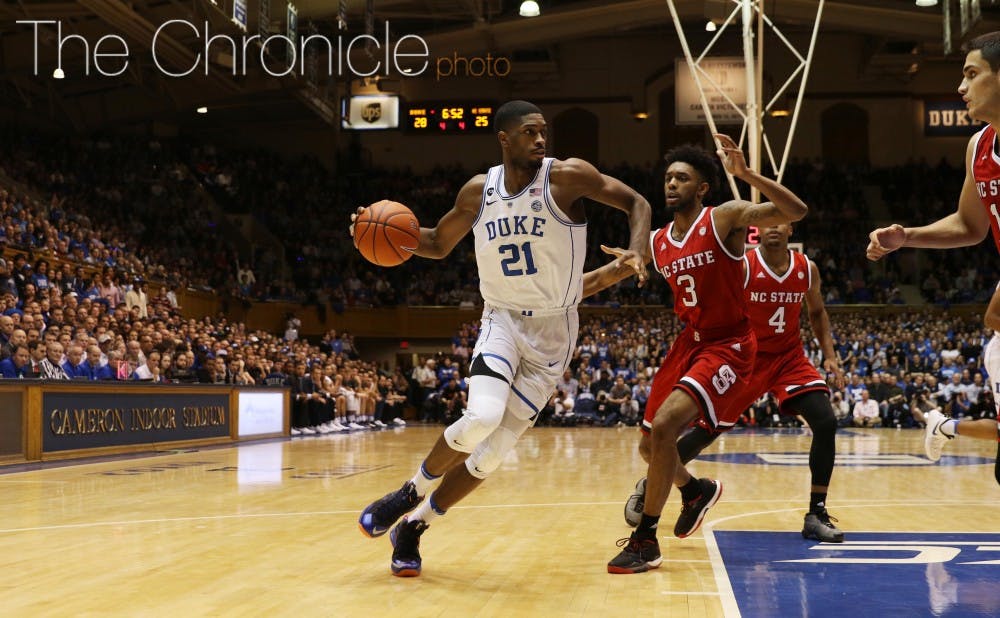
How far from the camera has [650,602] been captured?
3986 millimetres

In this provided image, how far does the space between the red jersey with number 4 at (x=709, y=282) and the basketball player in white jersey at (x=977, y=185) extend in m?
1.17

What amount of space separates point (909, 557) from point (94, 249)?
57.3 feet

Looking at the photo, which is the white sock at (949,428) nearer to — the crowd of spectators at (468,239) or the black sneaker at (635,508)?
the black sneaker at (635,508)

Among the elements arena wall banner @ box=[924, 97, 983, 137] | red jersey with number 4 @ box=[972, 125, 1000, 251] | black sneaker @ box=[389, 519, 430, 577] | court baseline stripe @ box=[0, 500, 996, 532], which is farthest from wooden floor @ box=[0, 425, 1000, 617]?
arena wall banner @ box=[924, 97, 983, 137]

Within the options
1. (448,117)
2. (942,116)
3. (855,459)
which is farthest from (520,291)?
(942,116)

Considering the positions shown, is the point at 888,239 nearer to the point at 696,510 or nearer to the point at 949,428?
the point at 696,510

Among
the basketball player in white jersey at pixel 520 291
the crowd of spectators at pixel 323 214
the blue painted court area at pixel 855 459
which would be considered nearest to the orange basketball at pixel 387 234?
the basketball player in white jersey at pixel 520 291

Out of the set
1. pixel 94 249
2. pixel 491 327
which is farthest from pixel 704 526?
pixel 94 249

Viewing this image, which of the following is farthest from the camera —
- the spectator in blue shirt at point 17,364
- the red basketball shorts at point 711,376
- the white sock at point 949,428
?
the spectator in blue shirt at point 17,364

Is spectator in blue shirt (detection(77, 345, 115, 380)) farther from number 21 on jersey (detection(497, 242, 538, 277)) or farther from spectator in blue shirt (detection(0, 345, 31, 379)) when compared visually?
number 21 on jersey (detection(497, 242, 538, 277))

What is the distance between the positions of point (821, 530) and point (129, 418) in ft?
31.8

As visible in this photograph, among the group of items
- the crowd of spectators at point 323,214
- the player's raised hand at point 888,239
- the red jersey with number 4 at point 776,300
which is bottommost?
the red jersey with number 4 at point 776,300

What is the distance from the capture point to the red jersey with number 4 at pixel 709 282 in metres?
5.32

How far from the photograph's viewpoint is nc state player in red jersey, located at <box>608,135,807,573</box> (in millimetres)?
4930
